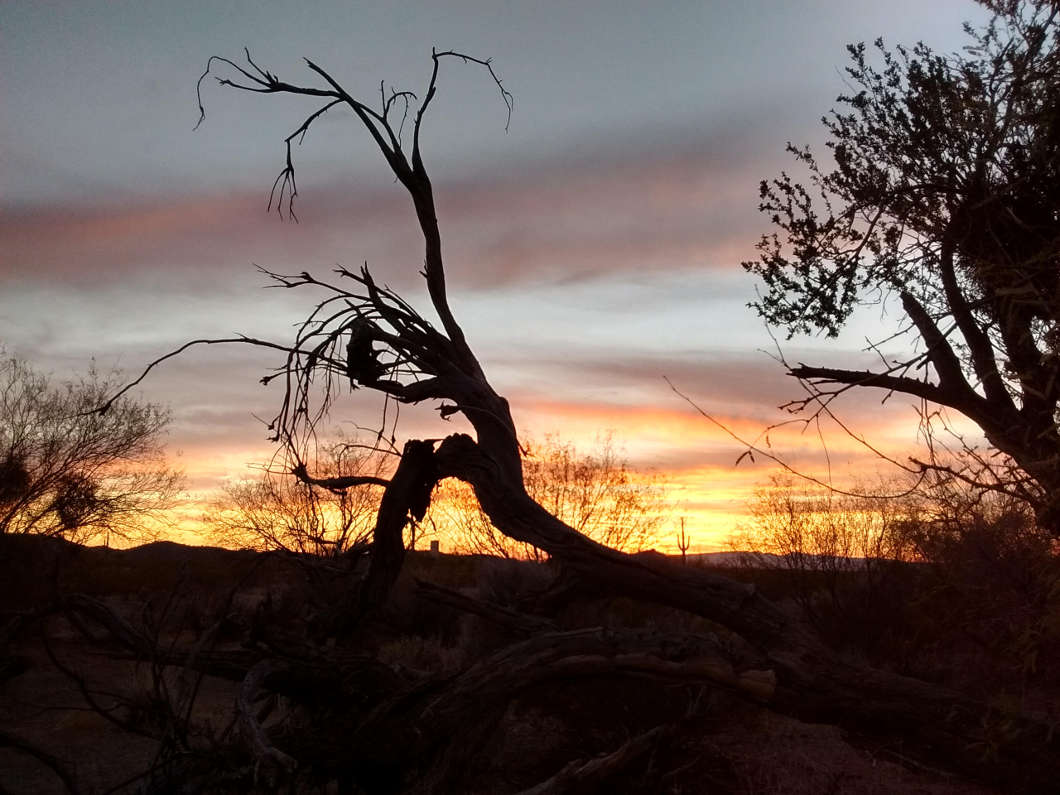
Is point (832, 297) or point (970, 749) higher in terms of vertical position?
point (832, 297)

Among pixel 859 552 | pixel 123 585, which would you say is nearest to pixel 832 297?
pixel 859 552

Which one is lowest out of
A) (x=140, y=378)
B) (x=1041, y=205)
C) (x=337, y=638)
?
(x=337, y=638)

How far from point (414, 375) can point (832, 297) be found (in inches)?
171

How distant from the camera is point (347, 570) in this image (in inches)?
268

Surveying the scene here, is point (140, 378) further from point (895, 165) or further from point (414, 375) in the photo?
point (895, 165)

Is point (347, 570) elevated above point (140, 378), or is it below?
below

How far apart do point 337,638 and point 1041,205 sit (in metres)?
6.92

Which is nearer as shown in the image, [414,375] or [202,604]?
[414,375]

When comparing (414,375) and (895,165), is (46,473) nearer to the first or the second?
(414,375)

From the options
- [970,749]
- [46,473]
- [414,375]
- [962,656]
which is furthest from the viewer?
[46,473]

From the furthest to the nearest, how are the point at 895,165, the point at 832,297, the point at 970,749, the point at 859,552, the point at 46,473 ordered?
the point at 46,473 → the point at 859,552 → the point at 895,165 → the point at 832,297 → the point at 970,749

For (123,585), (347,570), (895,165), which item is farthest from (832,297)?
(123,585)

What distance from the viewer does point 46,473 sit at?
2062 cm

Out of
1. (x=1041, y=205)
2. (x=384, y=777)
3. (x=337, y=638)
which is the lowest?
(x=384, y=777)
